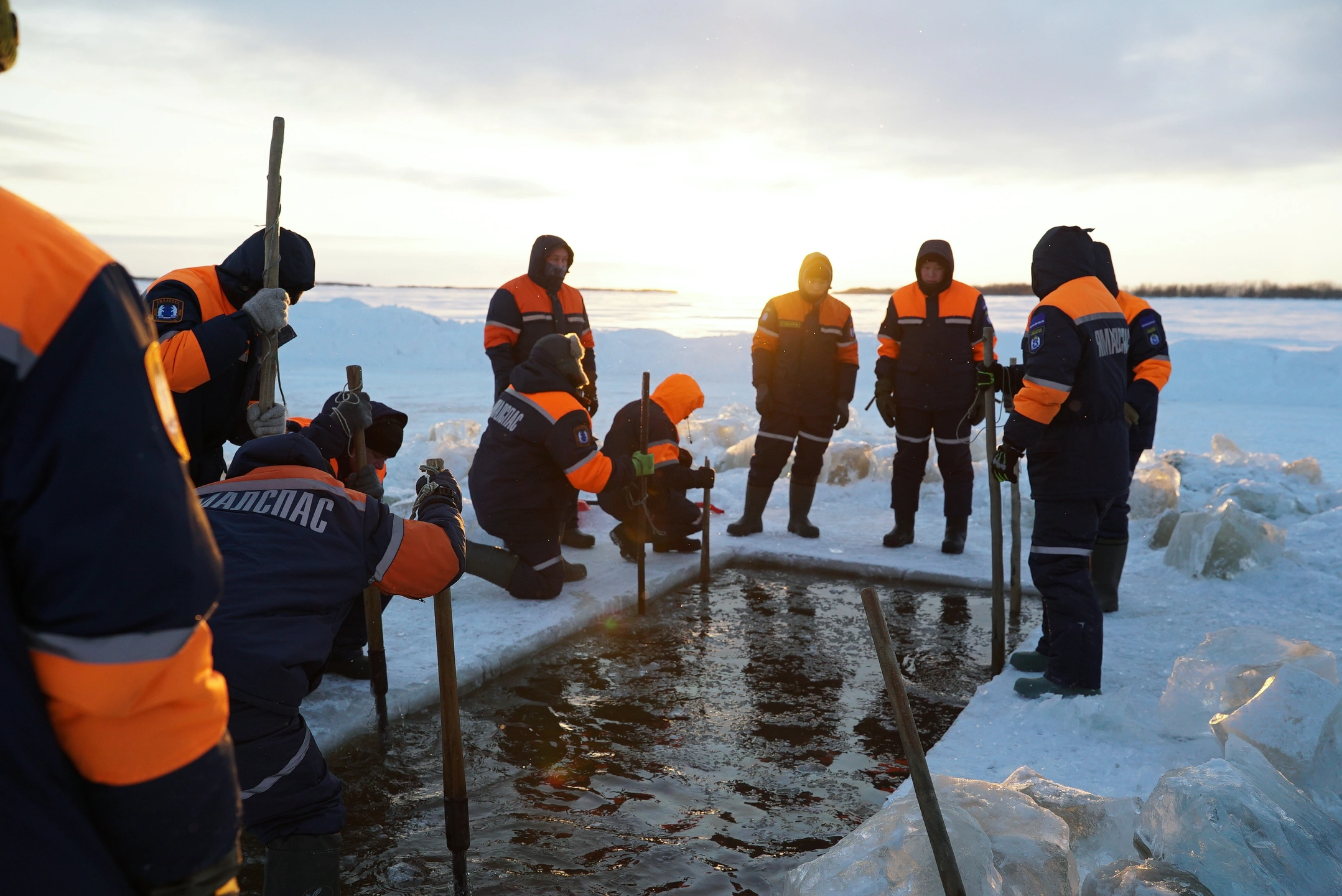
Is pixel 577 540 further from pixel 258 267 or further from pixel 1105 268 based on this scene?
pixel 1105 268

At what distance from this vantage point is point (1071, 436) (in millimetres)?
3906

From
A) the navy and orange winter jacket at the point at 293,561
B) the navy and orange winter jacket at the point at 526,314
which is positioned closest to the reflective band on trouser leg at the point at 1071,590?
the navy and orange winter jacket at the point at 293,561

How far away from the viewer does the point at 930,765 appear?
3369mm

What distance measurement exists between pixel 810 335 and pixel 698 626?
2562 millimetres

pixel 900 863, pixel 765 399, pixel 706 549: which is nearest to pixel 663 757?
pixel 900 863

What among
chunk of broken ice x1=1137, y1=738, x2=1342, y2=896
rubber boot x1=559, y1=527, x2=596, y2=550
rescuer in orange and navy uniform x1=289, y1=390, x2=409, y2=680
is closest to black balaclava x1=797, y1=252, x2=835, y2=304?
rubber boot x1=559, y1=527, x2=596, y2=550

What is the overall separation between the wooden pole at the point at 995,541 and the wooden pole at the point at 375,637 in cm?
260

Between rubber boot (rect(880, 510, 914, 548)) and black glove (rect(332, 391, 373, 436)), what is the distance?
13.0 ft

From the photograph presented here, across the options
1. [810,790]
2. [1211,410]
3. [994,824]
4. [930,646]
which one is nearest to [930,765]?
[810,790]

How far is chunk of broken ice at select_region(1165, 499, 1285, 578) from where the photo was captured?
18.1ft

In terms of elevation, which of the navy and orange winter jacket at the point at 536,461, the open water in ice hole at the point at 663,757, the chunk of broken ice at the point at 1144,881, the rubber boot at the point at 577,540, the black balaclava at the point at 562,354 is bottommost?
the open water in ice hole at the point at 663,757

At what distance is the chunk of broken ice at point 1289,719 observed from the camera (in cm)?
292

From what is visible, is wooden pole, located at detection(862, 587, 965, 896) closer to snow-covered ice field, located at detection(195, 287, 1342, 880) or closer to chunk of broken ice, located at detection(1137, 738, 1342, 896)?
chunk of broken ice, located at detection(1137, 738, 1342, 896)

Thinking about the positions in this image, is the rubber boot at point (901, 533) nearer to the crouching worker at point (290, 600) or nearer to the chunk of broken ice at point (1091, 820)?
the chunk of broken ice at point (1091, 820)
